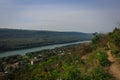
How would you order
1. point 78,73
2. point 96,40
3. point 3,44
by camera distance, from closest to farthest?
point 78,73, point 96,40, point 3,44

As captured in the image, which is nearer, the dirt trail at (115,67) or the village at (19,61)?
the dirt trail at (115,67)

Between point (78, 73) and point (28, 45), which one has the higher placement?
point (78, 73)

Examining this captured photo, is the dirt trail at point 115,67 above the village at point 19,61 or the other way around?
above

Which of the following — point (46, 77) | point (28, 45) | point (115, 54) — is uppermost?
point (115, 54)

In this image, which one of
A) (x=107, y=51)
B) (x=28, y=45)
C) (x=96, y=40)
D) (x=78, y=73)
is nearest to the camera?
(x=78, y=73)

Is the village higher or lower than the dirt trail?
lower

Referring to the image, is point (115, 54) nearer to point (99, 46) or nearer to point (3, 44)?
point (99, 46)

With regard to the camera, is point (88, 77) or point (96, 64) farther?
point (96, 64)

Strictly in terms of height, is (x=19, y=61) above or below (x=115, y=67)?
below

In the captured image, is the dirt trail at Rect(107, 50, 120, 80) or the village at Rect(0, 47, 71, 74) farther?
the village at Rect(0, 47, 71, 74)

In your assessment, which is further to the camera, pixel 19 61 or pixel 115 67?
pixel 19 61

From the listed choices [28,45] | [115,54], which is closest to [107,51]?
[115,54]
